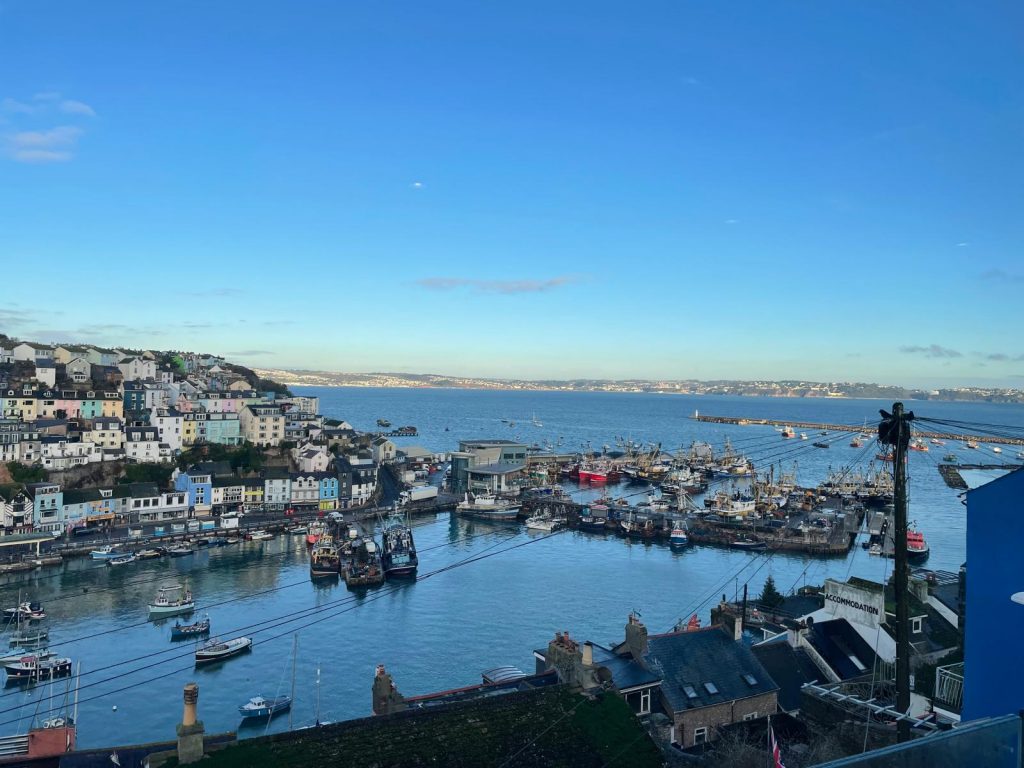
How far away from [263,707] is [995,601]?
1540cm

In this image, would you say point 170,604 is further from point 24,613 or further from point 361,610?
point 361,610

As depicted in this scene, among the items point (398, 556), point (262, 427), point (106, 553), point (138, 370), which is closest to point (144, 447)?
point (262, 427)

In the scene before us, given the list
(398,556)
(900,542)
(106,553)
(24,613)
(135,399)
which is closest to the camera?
(900,542)

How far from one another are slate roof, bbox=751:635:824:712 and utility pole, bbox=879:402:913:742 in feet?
24.6

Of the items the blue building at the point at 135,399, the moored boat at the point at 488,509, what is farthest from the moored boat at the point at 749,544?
the blue building at the point at 135,399

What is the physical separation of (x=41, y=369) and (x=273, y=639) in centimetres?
4083

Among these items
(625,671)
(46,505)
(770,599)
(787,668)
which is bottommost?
(46,505)

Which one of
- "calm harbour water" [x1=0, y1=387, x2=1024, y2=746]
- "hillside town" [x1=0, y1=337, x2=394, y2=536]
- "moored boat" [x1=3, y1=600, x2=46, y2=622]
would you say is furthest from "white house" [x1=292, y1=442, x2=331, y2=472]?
"moored boat" [x1=3, y1=600, x2=46, y2=622]

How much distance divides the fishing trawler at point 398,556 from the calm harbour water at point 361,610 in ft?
3.46

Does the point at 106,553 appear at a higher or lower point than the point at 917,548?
lower

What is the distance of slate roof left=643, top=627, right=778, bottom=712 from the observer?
1258 centimetres

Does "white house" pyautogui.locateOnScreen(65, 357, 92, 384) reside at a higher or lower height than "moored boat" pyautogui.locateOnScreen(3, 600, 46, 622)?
higher

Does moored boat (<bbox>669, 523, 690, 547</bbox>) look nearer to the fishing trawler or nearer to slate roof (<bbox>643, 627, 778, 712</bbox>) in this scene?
the fishing trawler

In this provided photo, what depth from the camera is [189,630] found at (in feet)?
72.3
